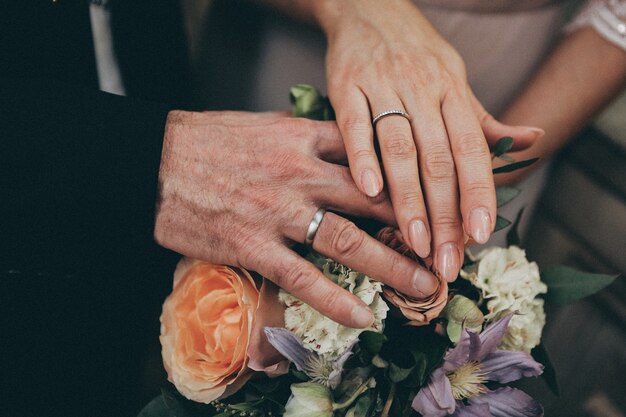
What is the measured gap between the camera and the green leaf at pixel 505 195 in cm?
72

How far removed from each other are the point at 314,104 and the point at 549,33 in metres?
0.68

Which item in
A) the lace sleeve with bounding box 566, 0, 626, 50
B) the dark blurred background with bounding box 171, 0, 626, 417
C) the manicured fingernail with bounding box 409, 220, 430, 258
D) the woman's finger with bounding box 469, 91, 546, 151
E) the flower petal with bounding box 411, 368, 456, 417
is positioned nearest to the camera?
the flower petal with bounding box 411, 368, 456, 417

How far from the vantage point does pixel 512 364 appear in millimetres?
584

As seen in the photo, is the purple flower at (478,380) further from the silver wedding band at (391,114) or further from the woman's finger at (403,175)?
the silver wedding band at (391,114)

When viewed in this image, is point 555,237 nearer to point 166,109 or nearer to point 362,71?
point 362,71

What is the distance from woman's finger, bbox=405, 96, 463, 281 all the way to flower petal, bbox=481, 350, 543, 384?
103 millimetres

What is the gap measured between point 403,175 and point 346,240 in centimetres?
12

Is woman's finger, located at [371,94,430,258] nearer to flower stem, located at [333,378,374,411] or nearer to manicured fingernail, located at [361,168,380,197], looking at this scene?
manicured fingernail, located at [361,168,380,197]

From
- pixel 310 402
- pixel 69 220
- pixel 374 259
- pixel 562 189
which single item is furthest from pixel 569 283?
pixel 562 189

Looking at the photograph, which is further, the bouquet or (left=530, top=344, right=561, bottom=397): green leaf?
(left=530, top=344, right=561, bottom=397): green leaf

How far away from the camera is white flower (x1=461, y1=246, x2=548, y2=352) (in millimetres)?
637

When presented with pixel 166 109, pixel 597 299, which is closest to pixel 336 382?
pixel 166 109

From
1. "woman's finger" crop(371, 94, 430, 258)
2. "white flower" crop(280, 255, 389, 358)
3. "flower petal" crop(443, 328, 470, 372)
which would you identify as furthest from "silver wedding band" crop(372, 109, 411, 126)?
"flower petal" crop(443, 328, 470, 372)

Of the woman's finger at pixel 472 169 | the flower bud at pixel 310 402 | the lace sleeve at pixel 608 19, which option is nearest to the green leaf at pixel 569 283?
the woman's finger at pixel 472 169
